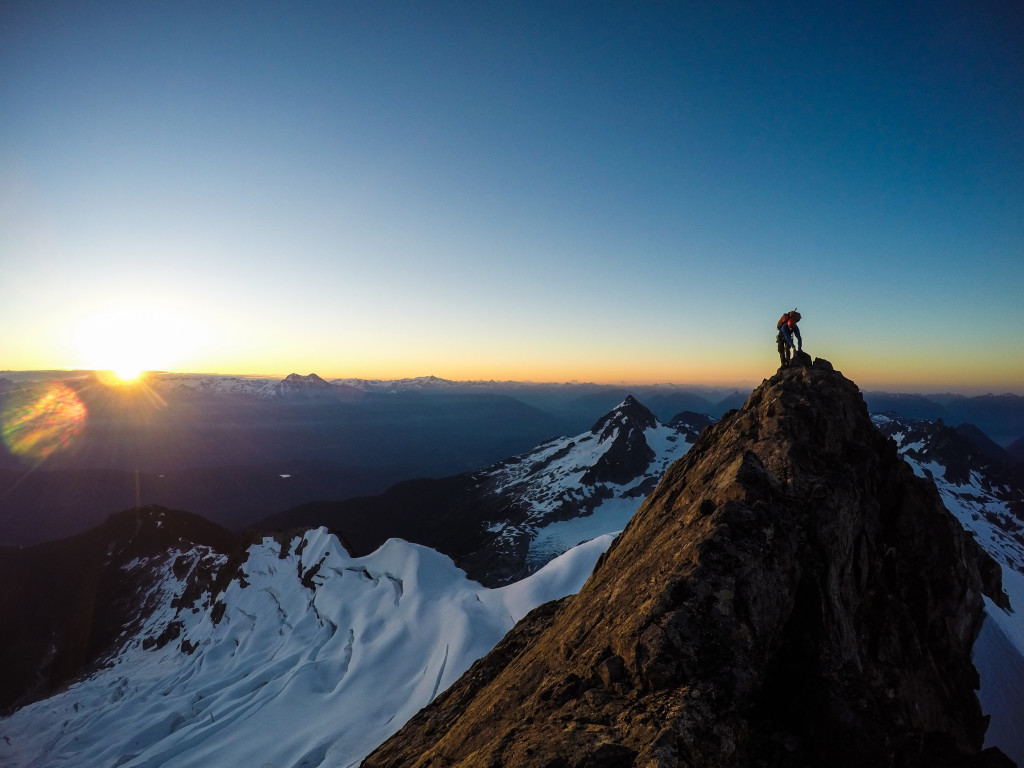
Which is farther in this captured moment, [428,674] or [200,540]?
[200,540]

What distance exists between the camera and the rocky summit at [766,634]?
7.58 m

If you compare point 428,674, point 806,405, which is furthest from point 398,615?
point 806,405

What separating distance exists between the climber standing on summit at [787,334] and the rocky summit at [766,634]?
12.6 feet

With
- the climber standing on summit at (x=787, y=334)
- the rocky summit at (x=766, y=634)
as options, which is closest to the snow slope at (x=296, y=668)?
the rocky summit at (x=766, y=634)

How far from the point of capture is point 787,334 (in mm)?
19391

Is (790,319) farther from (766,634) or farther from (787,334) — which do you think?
(766,634)

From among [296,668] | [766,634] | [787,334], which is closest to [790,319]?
[787,334]

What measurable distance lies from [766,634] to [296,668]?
55.7 metres

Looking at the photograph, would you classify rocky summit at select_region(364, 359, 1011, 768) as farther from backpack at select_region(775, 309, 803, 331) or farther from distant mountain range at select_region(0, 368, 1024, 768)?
backpack at select_region(775, 309, 803, 331)

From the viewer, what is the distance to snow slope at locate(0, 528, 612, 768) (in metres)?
35.1

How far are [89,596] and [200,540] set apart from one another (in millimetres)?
26393

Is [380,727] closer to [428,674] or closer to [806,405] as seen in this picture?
[428,674]

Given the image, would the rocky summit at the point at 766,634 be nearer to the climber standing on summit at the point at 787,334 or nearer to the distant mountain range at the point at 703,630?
the distant mountain range at the point at 703,630

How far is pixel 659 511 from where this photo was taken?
48.9ft
